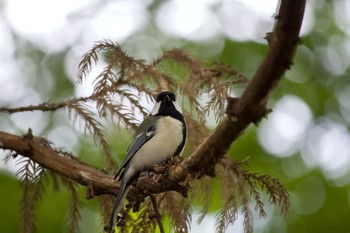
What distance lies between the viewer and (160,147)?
10.7 ft

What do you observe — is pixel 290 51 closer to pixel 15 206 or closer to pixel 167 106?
pixel 167 106

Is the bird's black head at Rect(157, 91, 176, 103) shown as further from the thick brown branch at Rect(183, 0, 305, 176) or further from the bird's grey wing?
the thick brown branch at Rect(183, 0, 305, 176)

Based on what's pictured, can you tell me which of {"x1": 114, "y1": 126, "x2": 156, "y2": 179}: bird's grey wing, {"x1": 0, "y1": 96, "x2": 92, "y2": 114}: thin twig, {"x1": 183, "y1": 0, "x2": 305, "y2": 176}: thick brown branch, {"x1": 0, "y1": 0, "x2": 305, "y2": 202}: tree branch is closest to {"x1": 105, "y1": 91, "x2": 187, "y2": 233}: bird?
{"x1": 114, "y1": 126, "x2": 156, "y2": 179}: bird's grey wing

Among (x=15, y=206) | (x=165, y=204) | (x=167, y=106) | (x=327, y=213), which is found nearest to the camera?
(x=165, y=204)

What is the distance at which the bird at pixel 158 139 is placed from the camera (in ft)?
10.4

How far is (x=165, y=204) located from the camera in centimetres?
271

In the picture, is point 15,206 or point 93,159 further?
point 93,159

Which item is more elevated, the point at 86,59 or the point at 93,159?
the point at 93,159

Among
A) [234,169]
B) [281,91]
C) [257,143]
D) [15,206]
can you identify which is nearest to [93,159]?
[15,206]

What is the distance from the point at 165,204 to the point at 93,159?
325 centimetres

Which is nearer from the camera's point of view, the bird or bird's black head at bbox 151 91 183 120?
the bird

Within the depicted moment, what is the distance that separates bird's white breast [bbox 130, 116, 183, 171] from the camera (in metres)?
3.21

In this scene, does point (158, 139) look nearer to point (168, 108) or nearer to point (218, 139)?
point (168, 108)

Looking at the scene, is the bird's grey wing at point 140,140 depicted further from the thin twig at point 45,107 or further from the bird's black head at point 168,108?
the thin twig at point 45,107
